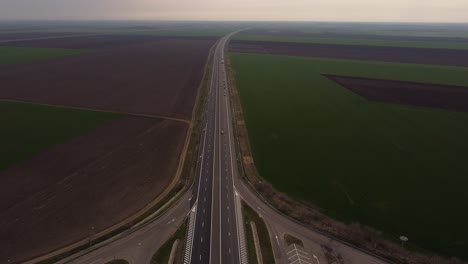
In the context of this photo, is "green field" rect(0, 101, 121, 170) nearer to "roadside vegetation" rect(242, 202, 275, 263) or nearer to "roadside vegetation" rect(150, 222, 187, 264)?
"roadside vegetation" rect(150, 222, 187, 264)

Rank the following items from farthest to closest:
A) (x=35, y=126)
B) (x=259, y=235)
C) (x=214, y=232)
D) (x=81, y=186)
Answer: (x=35, y=126), (x=81, y=186), (x=214, y=232), (x=259, y=235)

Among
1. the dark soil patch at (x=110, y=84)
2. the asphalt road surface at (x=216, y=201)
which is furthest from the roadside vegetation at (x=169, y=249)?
the dark soil patch at (x=110, y=84)

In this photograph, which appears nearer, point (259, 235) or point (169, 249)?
point (169, 249)

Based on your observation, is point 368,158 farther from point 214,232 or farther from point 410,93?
point 410,93

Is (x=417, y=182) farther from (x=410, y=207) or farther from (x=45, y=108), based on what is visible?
(x=45, y=108)

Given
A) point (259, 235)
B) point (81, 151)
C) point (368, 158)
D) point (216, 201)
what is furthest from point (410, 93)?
point (81, 151)

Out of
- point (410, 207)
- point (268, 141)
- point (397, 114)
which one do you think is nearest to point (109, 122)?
point (268, 141)
